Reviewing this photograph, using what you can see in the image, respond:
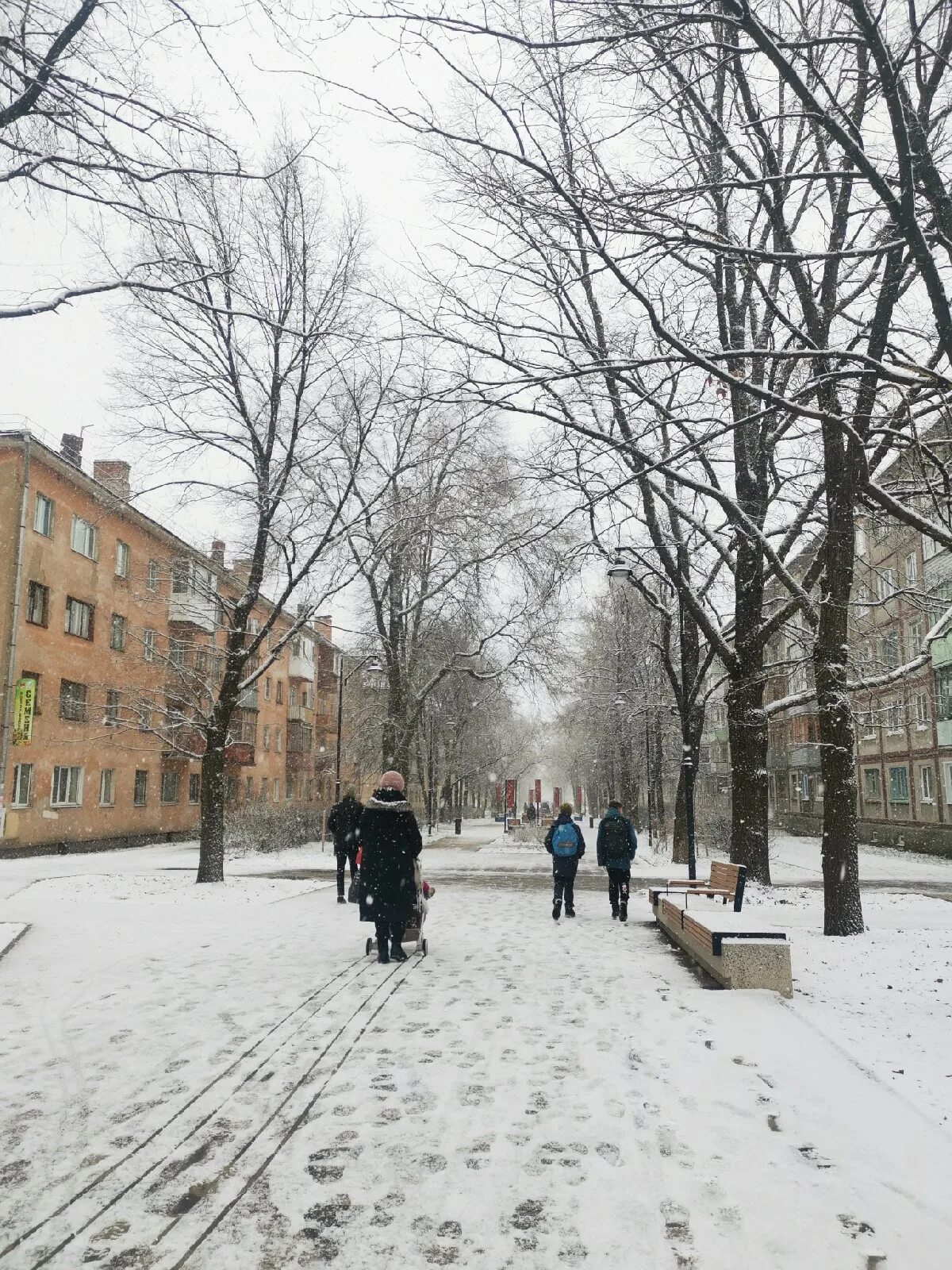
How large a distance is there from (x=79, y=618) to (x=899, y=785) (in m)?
30.7

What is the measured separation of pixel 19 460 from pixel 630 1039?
24255 mm

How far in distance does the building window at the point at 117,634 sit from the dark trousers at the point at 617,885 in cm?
2278

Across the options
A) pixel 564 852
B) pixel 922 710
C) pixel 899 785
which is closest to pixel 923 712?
pixel 922 710

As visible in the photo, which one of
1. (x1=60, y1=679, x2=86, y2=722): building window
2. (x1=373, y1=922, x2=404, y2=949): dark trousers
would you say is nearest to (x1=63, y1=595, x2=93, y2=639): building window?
(x1=60, y1=679, x2=86, y2=722): building window

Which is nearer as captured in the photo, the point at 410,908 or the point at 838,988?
the point at 838,988

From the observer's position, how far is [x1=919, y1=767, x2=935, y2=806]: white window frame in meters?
32.9

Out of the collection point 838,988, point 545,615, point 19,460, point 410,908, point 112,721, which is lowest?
point 838,988

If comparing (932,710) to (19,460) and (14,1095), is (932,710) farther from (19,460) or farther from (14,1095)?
(14,1095)

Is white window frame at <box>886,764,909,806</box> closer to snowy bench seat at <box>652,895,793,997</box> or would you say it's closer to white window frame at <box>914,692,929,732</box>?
white window frame at <box>914,692,929,732</box>

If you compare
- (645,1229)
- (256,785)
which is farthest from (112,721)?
(256,785)

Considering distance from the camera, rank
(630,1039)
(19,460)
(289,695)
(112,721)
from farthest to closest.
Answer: (289,695) → (19,460) → (112,721) → (630,1039)

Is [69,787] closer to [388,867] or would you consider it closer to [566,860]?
[566,860]

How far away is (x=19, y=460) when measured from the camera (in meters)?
25.0

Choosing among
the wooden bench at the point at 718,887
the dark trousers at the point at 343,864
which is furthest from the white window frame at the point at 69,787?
the wooden bench at the point at 718,887
